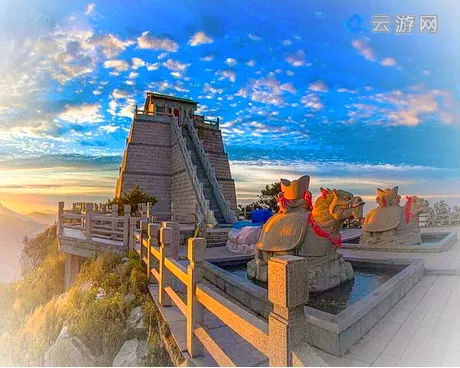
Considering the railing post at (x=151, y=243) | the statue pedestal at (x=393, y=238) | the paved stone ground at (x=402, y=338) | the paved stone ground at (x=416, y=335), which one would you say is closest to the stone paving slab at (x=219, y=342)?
the paved stone ground at (x=402, y=338)

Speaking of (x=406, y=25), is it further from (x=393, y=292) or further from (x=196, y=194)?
(x=196, y=194)

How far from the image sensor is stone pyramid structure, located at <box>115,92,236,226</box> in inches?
666

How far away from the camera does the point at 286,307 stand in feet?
5.07

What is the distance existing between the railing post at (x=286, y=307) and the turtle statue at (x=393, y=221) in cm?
782

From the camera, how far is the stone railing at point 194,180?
46.0 feet

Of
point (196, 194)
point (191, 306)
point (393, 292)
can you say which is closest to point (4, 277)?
point (196, 194)

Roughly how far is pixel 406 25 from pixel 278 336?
3.71 meters

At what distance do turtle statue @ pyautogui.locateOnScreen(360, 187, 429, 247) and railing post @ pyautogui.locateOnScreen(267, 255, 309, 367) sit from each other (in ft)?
25.6

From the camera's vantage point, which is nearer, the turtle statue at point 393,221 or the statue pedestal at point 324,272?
the statue pedestal at point 324,272

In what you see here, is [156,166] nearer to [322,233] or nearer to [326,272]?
[322,233]

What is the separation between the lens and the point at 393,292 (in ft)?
12.5

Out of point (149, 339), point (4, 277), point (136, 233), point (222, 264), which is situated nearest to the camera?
point (149, 339)

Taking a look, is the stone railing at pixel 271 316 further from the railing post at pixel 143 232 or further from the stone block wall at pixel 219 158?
the stone block wall at pixel 219 158

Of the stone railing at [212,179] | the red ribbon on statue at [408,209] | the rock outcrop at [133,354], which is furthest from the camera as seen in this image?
the stone railing at [212,179]
